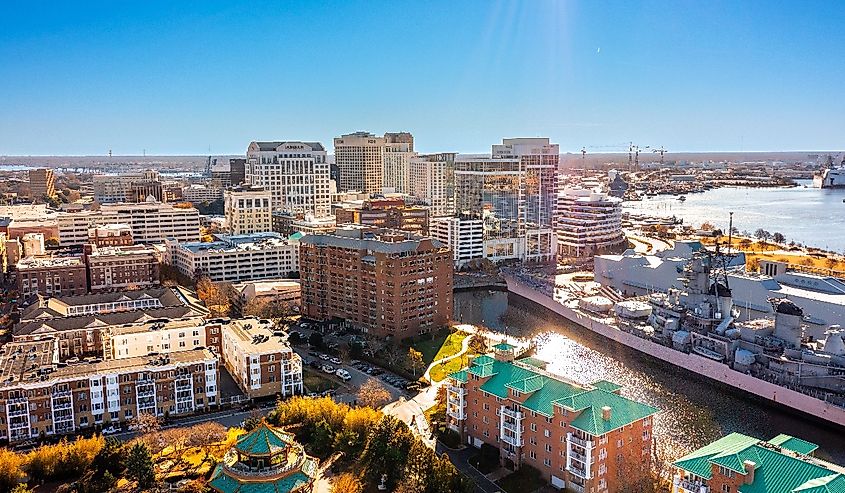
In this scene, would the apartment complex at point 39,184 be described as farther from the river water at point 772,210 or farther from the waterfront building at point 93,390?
the river water at point 772,210

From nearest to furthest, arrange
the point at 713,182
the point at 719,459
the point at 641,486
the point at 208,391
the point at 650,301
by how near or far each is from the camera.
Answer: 1. the point at 719,459
2. the point at 641,486
3. the point at 208,391
4. the point at 650,301
5. the point at 713,182

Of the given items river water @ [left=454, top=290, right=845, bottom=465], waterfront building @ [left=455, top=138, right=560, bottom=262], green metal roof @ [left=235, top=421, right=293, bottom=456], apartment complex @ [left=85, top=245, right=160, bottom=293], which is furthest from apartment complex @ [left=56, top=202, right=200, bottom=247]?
green metal roof @ [left=235, top=421, right=293, bottom=456]

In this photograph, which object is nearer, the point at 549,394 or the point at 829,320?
the point at 549,394

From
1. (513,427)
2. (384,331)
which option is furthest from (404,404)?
(384,331)

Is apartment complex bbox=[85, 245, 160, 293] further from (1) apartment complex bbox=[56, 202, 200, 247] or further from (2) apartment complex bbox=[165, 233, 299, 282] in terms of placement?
(1) apartment complex bbox=[56, 202, 200, 247]

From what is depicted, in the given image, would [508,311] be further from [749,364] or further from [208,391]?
[208,391]

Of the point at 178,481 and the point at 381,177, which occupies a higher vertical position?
the point at 381,177

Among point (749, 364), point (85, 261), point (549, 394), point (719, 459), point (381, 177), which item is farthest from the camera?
point (381, 177)
